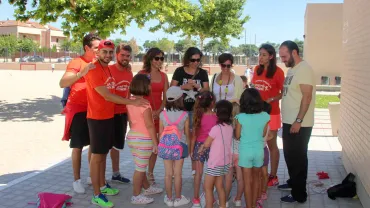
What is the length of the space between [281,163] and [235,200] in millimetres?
2165

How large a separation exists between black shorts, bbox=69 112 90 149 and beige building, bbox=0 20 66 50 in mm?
83442

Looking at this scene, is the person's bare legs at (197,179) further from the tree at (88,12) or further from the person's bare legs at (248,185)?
the tree at (88,12)

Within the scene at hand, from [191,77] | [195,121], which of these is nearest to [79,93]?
[191,77]

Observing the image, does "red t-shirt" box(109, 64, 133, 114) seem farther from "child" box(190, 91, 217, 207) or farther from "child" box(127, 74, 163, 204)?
"child" box(190, 91, 217, 207)

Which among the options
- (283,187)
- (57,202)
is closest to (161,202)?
(57,202)

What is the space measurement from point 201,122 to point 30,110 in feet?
35.2

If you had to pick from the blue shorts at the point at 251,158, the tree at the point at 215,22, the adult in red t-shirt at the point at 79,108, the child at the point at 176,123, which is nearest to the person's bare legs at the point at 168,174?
the child at the point at 176,123

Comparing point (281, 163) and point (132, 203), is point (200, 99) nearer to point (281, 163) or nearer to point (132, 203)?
point (132, 203)

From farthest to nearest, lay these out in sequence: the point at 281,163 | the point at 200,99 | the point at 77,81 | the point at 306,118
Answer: the point at 281,163 → the point at 77,81 → the point at 306,118 → the point at 200,99

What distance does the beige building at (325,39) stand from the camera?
25938 mm

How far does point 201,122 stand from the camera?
4305 millimetres

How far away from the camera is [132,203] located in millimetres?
4621

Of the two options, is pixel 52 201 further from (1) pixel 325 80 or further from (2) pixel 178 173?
Result: (1) pixel 325 80

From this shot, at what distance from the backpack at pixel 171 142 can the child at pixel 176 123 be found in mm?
20
